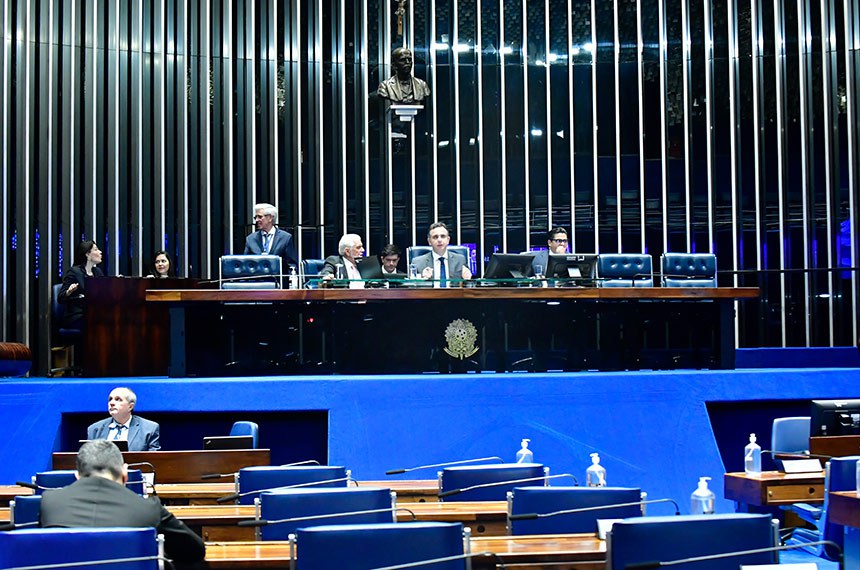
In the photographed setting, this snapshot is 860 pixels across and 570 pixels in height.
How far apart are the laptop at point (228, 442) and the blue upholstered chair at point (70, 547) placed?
378 centimetres

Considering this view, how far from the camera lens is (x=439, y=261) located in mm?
9172

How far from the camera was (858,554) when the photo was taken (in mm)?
4617

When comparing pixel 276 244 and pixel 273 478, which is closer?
pixel 273 478

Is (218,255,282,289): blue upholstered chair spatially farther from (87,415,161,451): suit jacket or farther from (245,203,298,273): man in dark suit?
(87,415,161,451): suit jacket

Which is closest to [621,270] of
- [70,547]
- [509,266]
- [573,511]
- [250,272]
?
[509,266]

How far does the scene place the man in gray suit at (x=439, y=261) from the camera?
907 centimetres

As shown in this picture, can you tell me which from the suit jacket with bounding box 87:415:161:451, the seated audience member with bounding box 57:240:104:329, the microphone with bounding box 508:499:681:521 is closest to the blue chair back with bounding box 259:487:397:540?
the microphone with bounding box 508:499:681:521

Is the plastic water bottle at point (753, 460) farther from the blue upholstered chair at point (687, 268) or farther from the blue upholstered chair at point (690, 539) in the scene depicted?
the blue upholstered chair at point (687, 268)

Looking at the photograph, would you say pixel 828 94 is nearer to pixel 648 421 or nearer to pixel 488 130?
pixel 488 130

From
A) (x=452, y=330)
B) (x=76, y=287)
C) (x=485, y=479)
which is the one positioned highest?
(x=76, y=287)

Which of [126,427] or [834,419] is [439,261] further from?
[834,419]

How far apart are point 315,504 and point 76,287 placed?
628 cm

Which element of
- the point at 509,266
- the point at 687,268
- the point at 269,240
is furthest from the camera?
the point at 687,268

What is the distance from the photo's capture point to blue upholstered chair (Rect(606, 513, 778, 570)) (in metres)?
3.16
